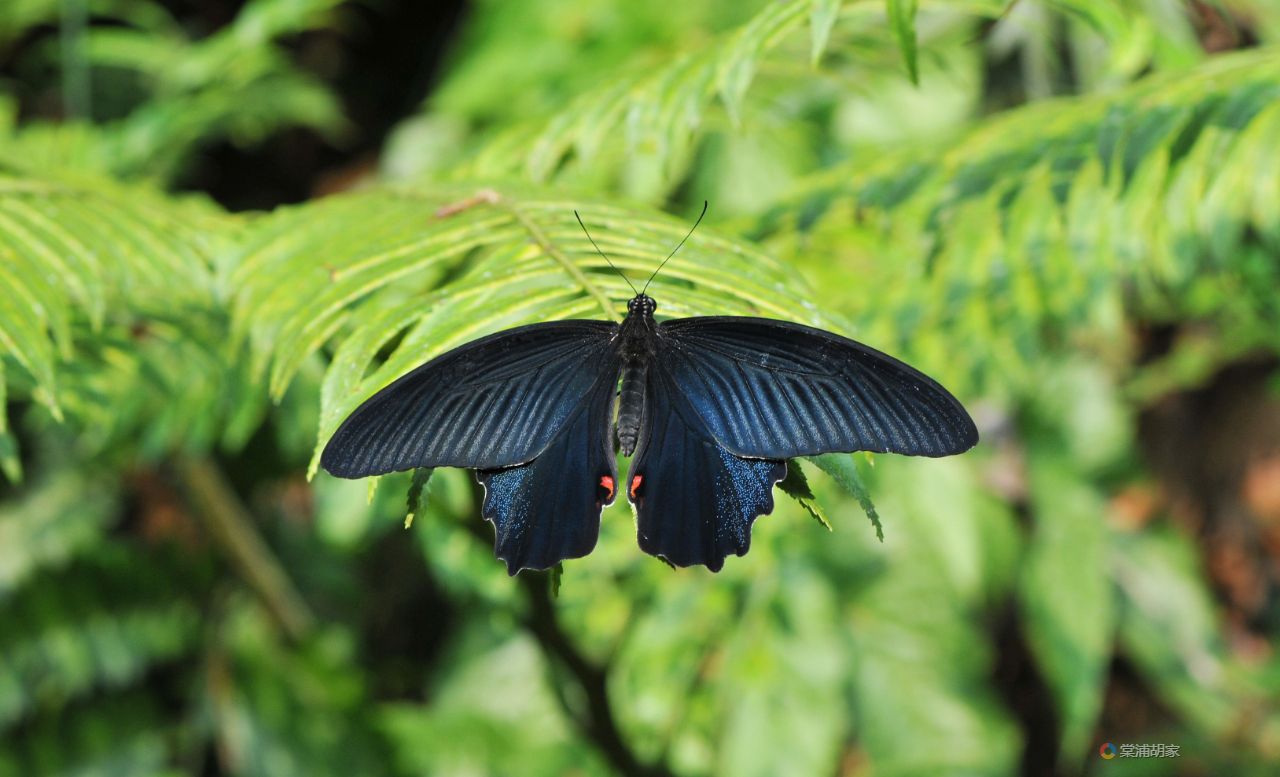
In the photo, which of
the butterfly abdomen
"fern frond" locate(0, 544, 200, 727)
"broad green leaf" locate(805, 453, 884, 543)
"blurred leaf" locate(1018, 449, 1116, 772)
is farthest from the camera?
"blurred leaf" locate(1018, 449, 1116, 772)

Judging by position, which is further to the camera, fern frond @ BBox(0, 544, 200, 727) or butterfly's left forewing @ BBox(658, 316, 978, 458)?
fern frond @ BBox(0, 544, 200, 727)

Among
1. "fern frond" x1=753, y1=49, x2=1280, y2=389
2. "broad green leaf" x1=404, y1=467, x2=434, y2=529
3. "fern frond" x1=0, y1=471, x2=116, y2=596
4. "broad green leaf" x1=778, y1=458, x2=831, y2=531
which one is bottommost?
"fern frond" x1=0, y1=471, x2=116, y2=596

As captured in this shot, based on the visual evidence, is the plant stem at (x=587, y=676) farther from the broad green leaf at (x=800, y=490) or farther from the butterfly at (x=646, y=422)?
the broad green leaf at (x=800, y=490)

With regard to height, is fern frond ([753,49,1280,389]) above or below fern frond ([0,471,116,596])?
above

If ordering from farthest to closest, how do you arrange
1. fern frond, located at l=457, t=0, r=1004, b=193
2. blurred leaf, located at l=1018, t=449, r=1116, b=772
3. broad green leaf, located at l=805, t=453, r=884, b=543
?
blurred leaf, located at l=1018, t=449, r=1116, b=772 < fern frond, located at l=457, t=0, r=1004, b=193 < broad green leaf, located at l=805, t=453, r=884, b=543

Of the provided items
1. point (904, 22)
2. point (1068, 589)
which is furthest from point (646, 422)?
point (1068, 589)

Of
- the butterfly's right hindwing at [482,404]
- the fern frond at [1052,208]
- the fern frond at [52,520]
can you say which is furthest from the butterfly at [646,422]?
the fern frond at [52,520]

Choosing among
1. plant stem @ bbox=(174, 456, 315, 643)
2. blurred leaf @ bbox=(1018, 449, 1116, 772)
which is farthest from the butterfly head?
blurred leaf @ bbox=(1018, 449, 1116, 772)

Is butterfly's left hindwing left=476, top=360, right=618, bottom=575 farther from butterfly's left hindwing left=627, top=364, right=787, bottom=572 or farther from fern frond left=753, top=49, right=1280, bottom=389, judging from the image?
fern frond left=753, top=49, right=1280, bottom=389

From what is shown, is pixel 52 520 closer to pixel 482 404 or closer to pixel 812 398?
pixel 482 404
